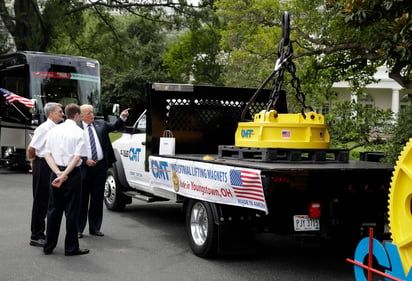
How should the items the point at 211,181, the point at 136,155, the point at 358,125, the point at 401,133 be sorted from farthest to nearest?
the point at 358,125, the point at 136,155, the point at 401,133, the point at 211,181

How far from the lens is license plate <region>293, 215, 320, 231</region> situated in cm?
641

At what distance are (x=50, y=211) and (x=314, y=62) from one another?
7.68 metres

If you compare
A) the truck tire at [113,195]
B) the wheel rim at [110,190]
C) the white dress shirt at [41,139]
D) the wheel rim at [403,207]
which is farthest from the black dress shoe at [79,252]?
the wheel rim at [403,207]

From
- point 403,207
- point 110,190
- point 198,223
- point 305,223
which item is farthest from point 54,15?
point 403,207

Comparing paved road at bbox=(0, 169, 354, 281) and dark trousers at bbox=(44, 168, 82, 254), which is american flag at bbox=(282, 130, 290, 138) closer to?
paved road at bbox=(0, 169, 354, 281)

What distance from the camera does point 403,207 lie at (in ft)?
15.0

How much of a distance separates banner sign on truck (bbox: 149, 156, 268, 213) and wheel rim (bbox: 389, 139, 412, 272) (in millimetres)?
1658

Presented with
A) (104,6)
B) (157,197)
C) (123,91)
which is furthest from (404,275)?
(123,91)

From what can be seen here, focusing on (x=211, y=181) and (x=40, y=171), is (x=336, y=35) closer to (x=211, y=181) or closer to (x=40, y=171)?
(x=211, y=181)

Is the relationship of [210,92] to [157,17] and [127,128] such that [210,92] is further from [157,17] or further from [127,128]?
[157,17]

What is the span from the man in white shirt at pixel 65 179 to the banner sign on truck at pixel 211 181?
3.94 feet

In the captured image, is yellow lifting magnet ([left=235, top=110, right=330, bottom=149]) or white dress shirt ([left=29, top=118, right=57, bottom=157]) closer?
yellow lifting magnet ([left=235, top=110, right=330, bottom=149])

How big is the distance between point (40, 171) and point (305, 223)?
3.48m

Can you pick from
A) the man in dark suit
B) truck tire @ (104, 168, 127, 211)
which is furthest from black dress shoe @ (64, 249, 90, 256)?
truck tire @ (104, 168, 127, 211)
